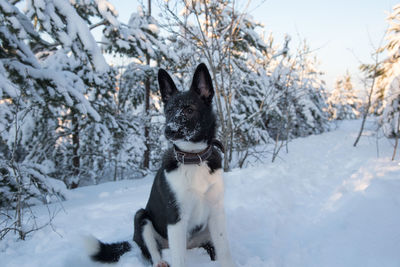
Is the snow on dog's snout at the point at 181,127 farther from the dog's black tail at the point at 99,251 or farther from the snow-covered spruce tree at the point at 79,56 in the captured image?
the snow-covered spruce tree at the point at 79,56

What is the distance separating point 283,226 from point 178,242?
1673 mm

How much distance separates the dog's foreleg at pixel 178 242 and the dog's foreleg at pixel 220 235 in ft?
1.06

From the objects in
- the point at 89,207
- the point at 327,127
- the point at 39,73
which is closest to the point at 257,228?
the point at 89,207

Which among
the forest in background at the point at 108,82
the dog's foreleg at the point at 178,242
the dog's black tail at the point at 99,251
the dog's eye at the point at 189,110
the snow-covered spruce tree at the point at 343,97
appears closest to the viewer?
the dog's foreleg at the point at 178,242

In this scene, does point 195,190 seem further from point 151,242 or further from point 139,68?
point 139,68

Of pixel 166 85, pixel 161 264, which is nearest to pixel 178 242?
pixel 161 264

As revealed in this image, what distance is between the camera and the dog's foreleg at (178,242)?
1.88m

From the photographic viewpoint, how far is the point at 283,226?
2963mm

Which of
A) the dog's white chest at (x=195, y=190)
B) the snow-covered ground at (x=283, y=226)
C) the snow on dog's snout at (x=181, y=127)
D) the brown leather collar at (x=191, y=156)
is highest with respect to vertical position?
the snow on dog's snout at (x=181, y=127)

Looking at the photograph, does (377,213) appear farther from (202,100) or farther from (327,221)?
(202,100)

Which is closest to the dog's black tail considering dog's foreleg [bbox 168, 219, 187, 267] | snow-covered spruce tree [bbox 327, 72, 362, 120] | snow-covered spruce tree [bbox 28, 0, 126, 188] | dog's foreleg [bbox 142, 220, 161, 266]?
dog's foreleg [bbox 142, 220, 161, 266]

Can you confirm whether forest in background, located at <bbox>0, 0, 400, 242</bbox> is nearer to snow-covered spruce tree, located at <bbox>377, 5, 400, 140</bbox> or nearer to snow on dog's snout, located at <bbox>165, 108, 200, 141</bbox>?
snow-covered spruce tree, located at <bbox>377, 5, 400, 140</bbox>

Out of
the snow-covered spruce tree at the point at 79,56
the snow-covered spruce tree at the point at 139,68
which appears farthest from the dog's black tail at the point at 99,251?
the snow-covered spruce tree at the point at 139,68

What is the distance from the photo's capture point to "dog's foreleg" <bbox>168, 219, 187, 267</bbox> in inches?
74.2
